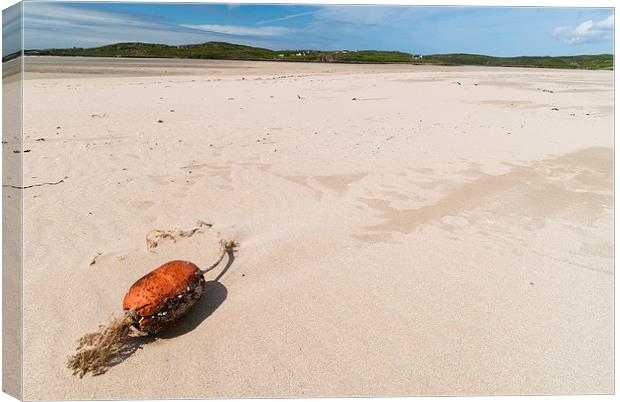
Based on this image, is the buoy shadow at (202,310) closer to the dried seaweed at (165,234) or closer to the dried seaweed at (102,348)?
the dried seaweed at (102,348)

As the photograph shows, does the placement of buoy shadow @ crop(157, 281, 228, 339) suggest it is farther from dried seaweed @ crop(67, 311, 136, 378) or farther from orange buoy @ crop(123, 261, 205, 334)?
dried seaweed @ crop(67, 311, 136, 378)

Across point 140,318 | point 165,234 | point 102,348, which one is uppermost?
point 165,234

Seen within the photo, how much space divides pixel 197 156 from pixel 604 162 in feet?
21.4

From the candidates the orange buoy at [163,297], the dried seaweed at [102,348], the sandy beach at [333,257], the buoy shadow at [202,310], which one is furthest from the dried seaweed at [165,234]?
the dried seaweed at [102,348]

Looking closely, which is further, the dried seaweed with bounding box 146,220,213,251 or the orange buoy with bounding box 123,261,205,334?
the dried seaweed with bounding box 146,220,213,251

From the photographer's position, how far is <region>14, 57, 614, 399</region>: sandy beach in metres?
2.38

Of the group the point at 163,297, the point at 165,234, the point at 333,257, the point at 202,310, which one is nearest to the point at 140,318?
the point at 163,297

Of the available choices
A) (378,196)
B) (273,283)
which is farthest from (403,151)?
(273,283)

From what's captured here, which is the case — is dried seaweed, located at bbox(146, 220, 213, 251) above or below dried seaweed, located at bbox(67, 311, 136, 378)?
above

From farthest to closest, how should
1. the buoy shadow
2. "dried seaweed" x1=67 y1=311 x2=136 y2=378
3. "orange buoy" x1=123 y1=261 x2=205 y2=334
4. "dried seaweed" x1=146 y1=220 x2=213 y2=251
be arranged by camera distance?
"dried seaweed" x1=146 y1=220 x2=213 y2=251 < the buoy shadow < "orange buoy" x1=123 y1=261 x2=205 y2=334 < "dried seaweed" x1=67 y1=311 x2=136 y2=378

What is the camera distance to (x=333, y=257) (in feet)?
11.5

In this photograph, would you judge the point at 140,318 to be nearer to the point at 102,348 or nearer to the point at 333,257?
the point at 102,348

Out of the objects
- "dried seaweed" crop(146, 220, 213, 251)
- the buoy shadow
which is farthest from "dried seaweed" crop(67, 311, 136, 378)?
"dried seaweed" crop(146, 220, 213, 251)

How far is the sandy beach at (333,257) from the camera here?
2379 millimetres
